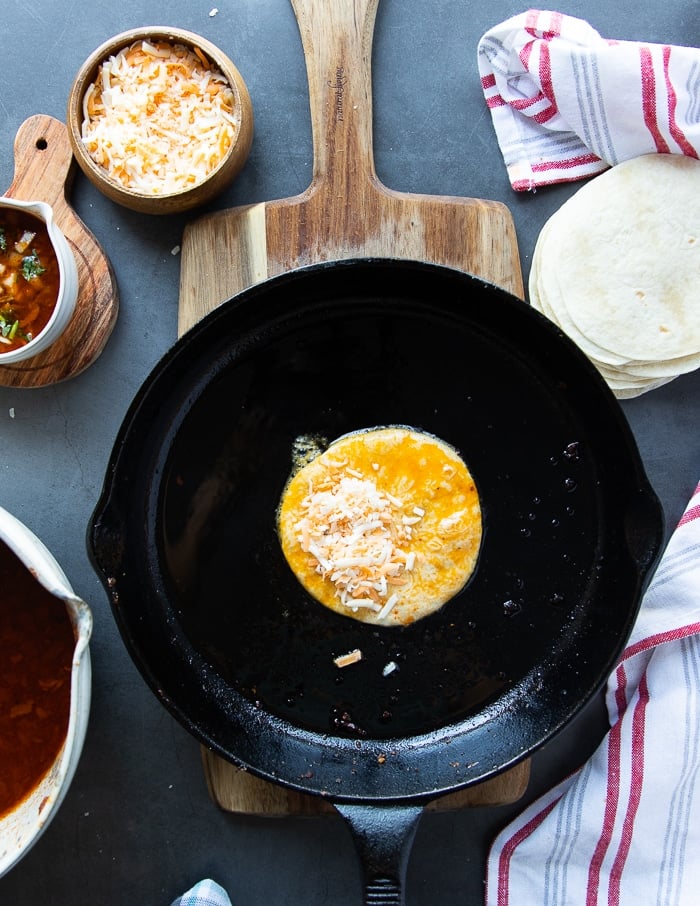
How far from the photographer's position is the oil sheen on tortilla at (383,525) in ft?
5.68

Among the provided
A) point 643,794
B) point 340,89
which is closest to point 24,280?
point 340,89

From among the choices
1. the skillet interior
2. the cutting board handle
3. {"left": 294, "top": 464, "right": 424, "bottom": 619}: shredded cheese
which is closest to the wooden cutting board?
the cutting board handle

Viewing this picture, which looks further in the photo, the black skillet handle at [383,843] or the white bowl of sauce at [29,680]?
the white bowl of sauce at [29,680]

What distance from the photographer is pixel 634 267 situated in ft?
6.01

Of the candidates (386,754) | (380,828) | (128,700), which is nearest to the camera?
(380,828)

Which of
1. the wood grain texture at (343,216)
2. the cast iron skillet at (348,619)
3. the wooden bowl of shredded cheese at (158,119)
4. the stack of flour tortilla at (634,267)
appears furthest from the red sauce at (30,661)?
the stack of flour tortilla at (634,267)

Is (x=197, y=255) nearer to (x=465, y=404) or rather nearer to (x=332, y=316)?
(x=332, y=316)

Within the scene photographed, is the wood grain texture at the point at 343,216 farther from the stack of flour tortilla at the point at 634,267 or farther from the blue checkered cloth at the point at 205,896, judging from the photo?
the blue checkered cloth at the point at 205,896

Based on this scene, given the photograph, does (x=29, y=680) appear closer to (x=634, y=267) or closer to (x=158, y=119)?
(x=158, y=119)

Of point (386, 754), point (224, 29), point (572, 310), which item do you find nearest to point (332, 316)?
point (572, 310)

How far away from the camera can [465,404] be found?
1.80 metres

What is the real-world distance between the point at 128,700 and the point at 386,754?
64 cm

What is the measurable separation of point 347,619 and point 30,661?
70cm

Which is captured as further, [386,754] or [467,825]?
[467,825]
